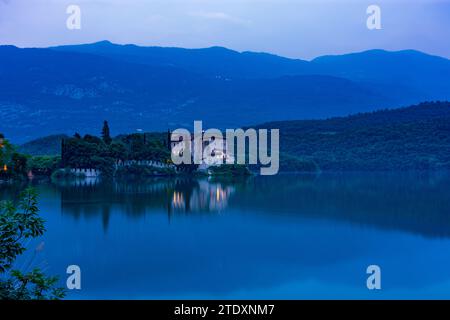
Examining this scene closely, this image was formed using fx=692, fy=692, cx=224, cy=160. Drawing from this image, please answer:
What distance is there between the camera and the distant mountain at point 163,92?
88.4m

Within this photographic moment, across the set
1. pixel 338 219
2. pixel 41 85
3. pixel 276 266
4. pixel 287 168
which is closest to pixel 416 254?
pixel 276 266

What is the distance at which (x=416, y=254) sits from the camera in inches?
531

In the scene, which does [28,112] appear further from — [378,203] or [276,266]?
[276,266]

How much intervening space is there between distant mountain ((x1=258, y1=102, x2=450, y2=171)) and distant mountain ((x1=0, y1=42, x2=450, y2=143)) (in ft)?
114

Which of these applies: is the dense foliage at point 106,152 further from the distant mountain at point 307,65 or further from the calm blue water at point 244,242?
the distant mountain at point 307,65

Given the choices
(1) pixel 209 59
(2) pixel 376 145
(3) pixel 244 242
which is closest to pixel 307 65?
(1) pixel 209 59

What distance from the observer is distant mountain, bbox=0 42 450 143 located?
8844cm

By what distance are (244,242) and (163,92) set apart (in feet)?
311

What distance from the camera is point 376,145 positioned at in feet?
155

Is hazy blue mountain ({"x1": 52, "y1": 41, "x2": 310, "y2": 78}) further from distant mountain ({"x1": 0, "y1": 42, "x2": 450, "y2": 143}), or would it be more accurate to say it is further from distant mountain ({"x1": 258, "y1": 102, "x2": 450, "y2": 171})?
distant mountain ({"x1": 258, "y1": 102, "x2": 450, "y2": 171})

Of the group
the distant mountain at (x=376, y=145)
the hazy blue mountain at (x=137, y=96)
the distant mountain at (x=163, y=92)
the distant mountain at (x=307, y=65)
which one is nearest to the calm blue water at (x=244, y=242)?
the distant mountain at (x=376, y=145)

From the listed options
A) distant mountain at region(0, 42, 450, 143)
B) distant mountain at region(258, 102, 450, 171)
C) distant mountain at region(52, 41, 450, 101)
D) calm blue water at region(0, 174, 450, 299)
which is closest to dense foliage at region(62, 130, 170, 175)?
calm blue water at region(0, 174, 450, 299)

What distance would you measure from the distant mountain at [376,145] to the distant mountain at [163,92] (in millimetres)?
34812

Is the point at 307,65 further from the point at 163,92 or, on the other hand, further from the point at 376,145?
the point at 376,145
